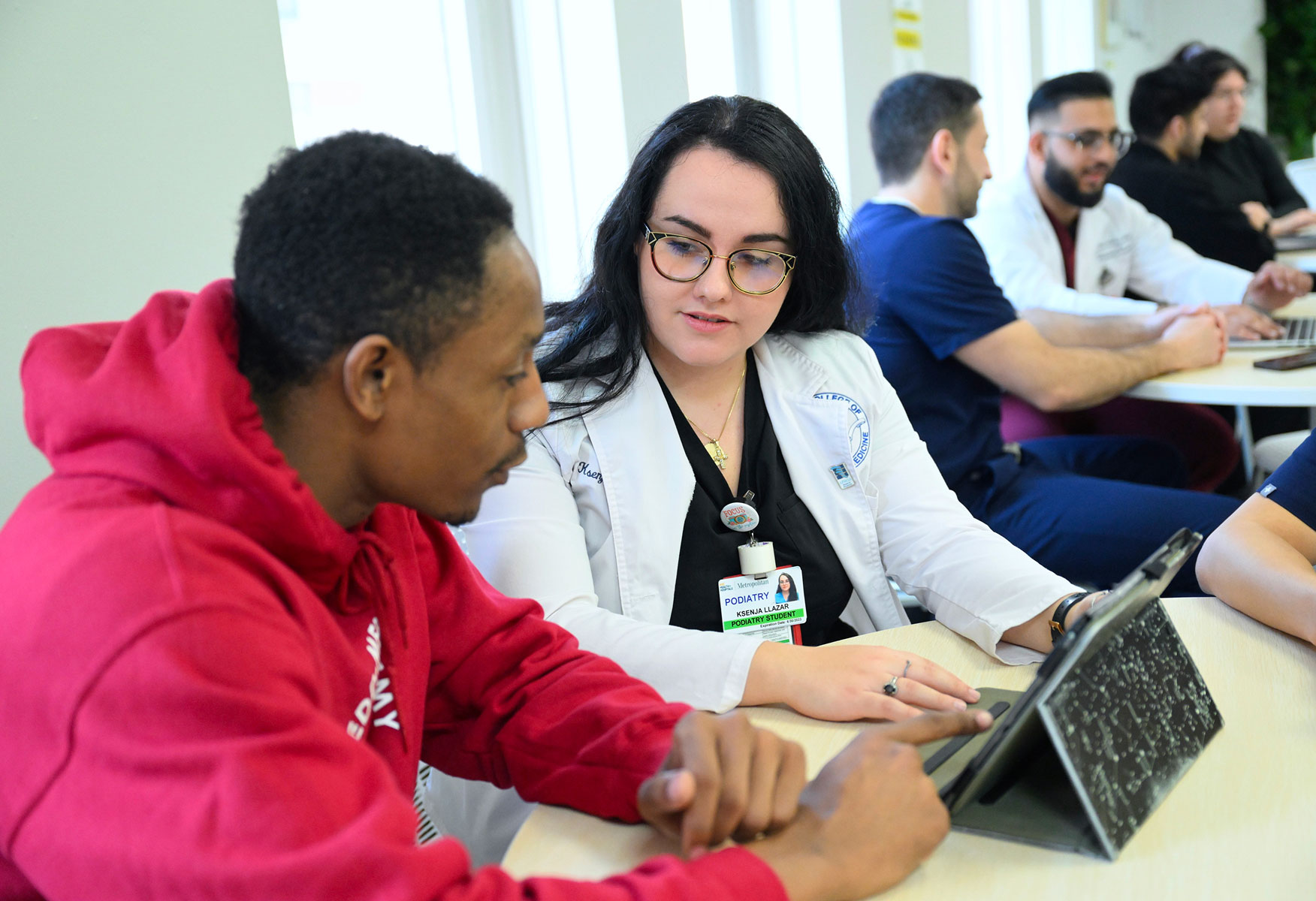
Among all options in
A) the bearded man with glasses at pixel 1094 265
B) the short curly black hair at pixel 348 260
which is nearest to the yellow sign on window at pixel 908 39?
the bearded man with glasses at pixel 1094 265

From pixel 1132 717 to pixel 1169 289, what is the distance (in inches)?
142

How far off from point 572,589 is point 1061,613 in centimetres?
63

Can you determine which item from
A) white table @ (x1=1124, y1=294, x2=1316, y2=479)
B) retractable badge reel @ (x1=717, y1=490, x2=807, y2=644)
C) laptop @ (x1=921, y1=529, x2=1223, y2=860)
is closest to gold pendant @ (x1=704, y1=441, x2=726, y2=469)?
retractable badge reel @ (x1=717, y1=490, x2=807, y2=644)

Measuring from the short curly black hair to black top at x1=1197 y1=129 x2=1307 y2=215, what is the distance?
586 cm

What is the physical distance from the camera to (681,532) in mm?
1596

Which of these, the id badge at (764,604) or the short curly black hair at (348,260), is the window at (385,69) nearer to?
the id badge at (764,604)

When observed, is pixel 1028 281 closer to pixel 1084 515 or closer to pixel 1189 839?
pixel 1084 515

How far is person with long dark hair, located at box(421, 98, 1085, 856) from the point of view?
151 cm

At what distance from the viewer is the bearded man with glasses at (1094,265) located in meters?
3.49

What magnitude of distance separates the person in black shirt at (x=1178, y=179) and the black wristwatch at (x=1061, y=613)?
3.74 meters

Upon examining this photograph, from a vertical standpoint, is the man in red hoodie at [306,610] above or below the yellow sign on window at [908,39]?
below

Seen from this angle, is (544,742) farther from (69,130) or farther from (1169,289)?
(1169,289)

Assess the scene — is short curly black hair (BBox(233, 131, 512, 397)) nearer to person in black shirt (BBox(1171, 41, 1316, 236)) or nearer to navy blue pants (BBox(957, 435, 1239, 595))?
navy blue pants (BBox(957, 435, 1239, 595))

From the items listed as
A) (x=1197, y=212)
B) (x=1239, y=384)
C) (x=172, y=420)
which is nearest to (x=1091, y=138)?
(x=1197, y=212)
